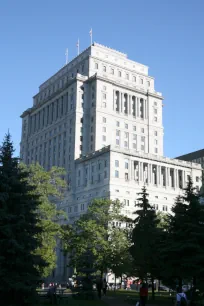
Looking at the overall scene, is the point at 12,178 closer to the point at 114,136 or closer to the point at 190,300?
the point at 190,300

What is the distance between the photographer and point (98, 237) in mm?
60000

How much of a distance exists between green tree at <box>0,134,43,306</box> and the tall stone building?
219 feet

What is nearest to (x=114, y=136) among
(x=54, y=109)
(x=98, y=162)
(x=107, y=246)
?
(x=98, y=162)

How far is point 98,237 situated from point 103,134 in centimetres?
5740

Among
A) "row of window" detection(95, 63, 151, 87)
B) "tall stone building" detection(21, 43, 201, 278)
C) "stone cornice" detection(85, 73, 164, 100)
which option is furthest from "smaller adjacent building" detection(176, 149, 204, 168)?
"row of window" detection(95, 63, 151, 87)

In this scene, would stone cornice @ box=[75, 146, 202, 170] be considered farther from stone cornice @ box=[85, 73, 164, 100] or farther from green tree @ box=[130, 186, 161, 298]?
green tree @ box=[130, 186, 161, 298]

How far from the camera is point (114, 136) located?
11662cm

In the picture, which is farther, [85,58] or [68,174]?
[85,58]

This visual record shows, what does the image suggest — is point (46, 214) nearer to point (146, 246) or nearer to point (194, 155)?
point (146, 246)

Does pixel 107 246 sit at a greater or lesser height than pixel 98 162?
lesser

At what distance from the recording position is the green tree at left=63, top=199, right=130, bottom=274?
58.2m

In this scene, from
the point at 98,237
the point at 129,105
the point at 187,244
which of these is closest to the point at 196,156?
the point at 129,105

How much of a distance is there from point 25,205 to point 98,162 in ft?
243

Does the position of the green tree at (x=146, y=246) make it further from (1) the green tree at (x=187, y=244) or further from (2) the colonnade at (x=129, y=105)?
(2) the colonnade at (x=129, y=105)
